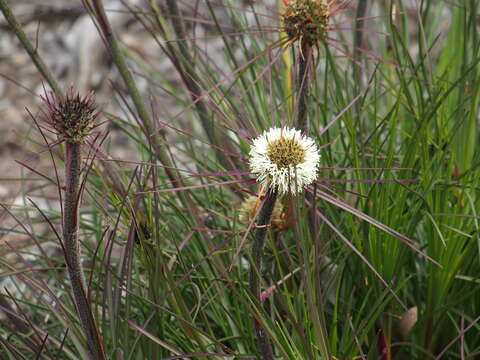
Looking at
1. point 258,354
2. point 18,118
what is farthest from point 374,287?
point 18,118

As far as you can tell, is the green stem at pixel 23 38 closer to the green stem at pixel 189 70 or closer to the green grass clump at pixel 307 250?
the green grass clump at pixel 307 250

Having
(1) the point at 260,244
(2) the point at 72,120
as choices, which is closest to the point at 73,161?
(2) the point at 72,120

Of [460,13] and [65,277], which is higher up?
[460,13]

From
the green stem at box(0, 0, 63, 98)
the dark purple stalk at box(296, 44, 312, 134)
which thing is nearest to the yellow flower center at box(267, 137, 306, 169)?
the dark purple stalk at box(296, 44, 312, 134)

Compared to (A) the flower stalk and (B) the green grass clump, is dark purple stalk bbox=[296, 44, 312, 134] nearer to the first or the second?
(B) the green grass clump

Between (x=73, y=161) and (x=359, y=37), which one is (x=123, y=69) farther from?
(x=359, y=37)

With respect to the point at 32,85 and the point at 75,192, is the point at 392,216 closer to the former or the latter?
the point at 75,192

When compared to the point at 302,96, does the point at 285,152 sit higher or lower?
lower

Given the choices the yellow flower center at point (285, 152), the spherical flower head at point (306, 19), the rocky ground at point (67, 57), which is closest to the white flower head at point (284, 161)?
the yellow flower center at point (285, 152)
